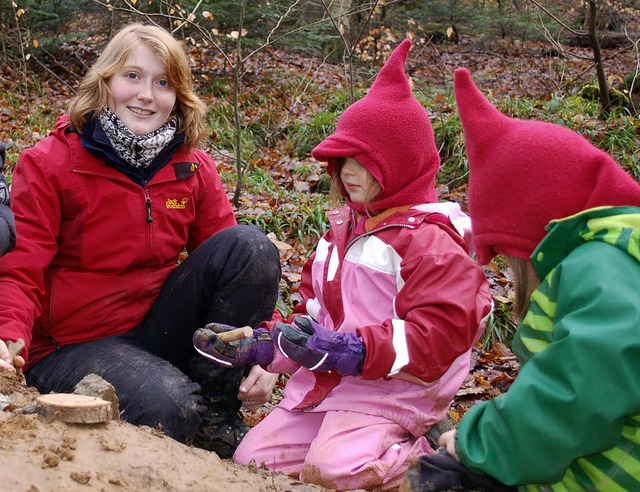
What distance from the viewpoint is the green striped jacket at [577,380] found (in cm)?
165

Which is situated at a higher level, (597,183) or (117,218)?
(597,183)

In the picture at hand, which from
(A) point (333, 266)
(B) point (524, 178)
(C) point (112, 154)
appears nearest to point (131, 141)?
(C) point (112, 154)

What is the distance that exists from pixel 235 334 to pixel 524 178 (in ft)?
4.06

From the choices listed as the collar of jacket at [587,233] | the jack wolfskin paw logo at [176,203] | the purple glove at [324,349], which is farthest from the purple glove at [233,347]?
the collar of jacket at [587,233]

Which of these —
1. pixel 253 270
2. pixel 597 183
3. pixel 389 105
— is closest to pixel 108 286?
pixel 253 270

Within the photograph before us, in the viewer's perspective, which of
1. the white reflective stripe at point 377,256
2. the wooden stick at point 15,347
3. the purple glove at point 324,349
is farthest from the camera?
the white reflective stripe at point 377,256

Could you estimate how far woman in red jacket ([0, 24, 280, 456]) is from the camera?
9.82 ft

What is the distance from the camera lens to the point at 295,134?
27.2 ft

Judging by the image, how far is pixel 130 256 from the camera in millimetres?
3162

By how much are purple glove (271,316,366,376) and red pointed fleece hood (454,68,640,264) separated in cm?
60

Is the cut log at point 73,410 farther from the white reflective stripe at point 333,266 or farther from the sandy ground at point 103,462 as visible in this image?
the white reflective stripe at point 333,266

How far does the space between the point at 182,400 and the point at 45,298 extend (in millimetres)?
768

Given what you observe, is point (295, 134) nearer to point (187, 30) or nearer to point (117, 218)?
point (187, 30)

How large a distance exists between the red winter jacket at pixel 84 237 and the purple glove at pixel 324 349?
3.14ft
